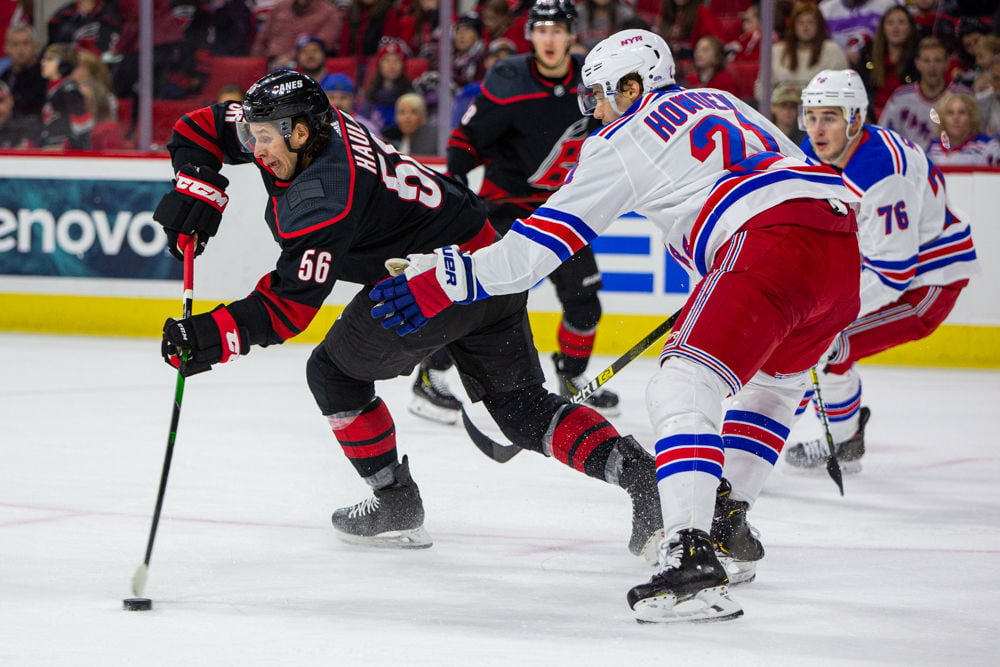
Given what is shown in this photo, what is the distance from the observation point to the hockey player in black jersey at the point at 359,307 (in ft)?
8.88

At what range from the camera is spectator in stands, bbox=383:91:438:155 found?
6863 mm

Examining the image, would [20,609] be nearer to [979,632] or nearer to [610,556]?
[610,556]

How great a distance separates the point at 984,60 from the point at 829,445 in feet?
9.80

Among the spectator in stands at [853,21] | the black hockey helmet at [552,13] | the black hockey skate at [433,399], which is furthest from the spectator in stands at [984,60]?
the black hockey skate at [433,399]

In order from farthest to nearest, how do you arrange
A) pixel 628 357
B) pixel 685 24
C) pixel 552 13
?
pixel 685 24 < pixel 552 13 < pixel 628 357

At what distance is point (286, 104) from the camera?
276cm

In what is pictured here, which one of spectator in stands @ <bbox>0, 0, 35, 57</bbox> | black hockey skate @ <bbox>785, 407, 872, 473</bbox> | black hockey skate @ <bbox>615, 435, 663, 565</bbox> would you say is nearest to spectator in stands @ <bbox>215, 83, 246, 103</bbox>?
spectator in stands @ <bbox>0, 0, 35, 57</bbox>

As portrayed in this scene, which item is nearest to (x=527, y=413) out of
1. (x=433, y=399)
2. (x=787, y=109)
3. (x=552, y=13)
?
(x=433, y=399)

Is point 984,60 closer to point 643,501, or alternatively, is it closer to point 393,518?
point 643,501

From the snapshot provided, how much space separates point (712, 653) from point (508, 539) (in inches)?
39.4

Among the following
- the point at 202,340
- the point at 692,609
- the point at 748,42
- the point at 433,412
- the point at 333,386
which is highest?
the point at 748,42

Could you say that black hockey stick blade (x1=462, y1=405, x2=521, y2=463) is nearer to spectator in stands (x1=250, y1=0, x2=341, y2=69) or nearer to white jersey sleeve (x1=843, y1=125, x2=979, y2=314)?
white jersey sleeve (x1=843, y1=125, x2=979, y2=314)

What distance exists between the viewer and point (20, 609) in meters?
2.53

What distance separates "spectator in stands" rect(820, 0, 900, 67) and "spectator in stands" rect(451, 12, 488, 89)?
167 centimetres
